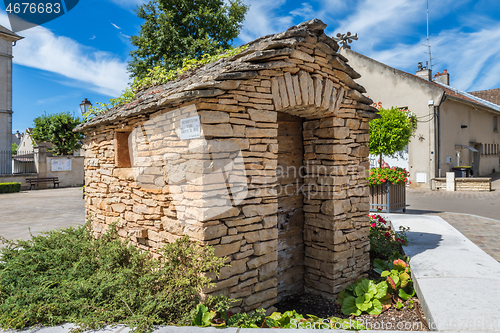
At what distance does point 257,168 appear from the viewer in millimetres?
3311

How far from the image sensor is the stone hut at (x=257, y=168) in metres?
3.02

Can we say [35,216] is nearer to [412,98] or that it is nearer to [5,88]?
[5,88]

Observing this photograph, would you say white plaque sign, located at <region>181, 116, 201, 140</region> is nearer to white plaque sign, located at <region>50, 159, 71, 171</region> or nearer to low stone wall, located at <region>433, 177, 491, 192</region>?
low stone wall, located at <region>433, 177, 491, 192</region>

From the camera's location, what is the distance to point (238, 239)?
3.14 metres

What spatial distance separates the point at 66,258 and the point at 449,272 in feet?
15.6

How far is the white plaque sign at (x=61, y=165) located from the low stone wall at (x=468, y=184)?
22.0m

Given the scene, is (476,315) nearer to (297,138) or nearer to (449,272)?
(449,272)

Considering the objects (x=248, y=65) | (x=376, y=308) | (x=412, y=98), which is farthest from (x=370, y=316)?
(x=412, y=98)

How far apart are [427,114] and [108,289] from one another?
16.8m

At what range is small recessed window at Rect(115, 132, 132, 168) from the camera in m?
4.39

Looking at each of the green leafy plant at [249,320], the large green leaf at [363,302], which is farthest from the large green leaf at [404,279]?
the green leafy plant at [249,320]

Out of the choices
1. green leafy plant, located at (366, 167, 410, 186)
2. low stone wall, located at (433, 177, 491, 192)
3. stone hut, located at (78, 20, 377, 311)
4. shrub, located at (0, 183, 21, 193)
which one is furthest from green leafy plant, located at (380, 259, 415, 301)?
shrub, located at (0, 183, 21, 193)

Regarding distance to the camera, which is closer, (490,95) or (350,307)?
(350,307)

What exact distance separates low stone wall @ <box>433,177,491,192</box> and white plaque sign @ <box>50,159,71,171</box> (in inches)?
864
